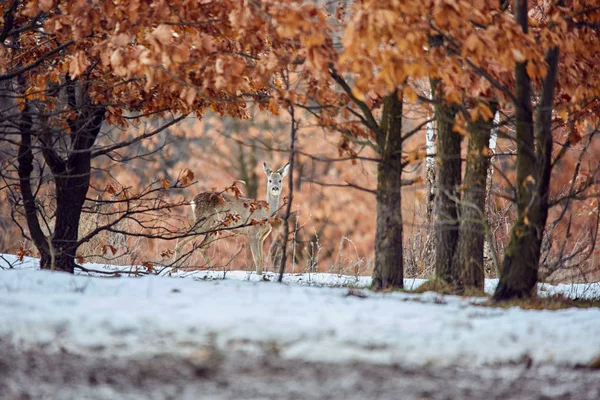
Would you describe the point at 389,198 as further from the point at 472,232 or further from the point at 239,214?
the point at 239,214

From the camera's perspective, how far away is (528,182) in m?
6.90

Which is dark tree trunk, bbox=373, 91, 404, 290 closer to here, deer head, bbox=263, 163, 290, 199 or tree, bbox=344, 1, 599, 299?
tree, bbox=344, 1, 599, 299

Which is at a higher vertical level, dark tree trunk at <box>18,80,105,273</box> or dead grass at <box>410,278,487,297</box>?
dark tree trunk at <box>18,80,105,273</box>

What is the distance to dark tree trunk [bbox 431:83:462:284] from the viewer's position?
27.4ft

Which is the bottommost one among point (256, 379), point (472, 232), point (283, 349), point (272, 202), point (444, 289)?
point (256, 379)

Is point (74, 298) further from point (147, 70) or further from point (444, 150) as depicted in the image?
point (444, 150)

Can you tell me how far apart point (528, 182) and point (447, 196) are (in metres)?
1.66

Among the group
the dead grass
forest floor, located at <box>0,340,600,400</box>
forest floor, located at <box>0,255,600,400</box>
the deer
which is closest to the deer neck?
the deer

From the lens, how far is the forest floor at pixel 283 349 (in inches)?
170

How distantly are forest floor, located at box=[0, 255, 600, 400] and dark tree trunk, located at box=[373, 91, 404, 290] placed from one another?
2.14 meters

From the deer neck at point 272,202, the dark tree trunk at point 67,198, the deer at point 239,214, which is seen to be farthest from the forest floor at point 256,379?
the deer neck at point 272,202

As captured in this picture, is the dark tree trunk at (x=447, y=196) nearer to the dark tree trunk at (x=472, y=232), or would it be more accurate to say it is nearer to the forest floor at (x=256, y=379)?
the dark tree trunk at (x=472, y=232)

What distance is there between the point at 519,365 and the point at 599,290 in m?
6.62

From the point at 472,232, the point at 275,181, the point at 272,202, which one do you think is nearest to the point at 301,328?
the point at 472,232
